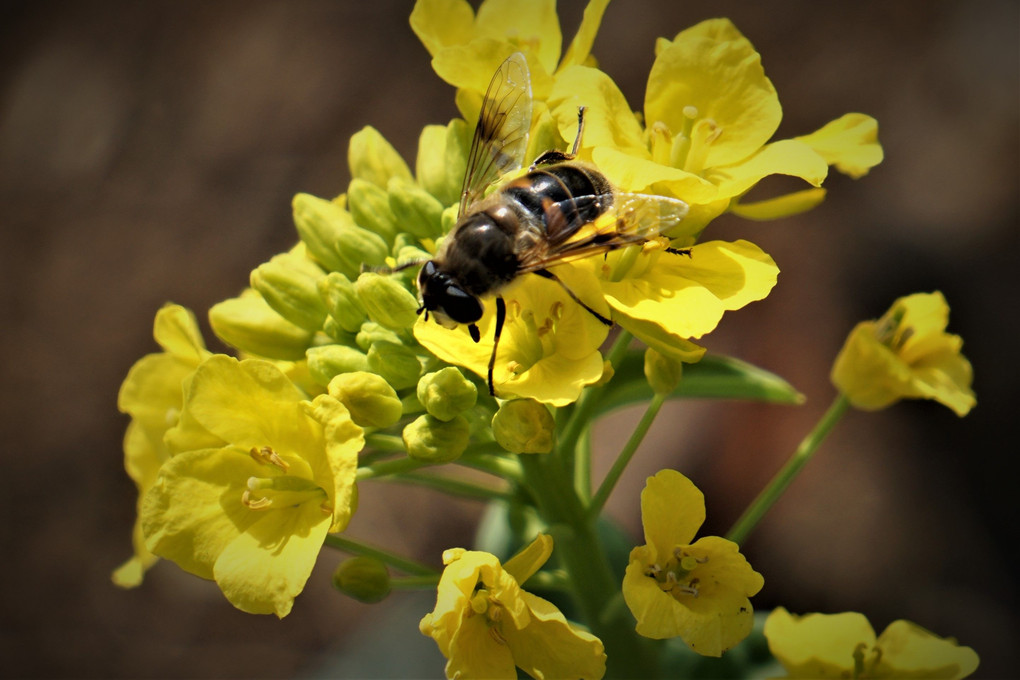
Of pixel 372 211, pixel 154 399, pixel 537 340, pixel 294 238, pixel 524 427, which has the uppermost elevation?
pixel 372 211

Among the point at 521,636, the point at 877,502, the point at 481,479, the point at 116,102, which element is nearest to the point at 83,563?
the point at 481,479

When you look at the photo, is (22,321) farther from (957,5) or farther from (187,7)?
(957,5)

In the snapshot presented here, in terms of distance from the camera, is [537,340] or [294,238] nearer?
[537,340]

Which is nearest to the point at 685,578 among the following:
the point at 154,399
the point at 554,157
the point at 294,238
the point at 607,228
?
the point at 607,228

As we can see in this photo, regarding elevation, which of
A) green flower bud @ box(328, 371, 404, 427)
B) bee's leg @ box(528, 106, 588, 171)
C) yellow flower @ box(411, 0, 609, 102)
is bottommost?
green flower bud @ box(328, 371, 404, 427)

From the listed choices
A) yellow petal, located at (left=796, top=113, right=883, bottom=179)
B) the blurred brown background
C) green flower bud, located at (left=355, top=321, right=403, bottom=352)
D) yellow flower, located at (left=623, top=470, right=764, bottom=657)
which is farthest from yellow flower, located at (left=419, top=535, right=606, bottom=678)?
the blurred brown background

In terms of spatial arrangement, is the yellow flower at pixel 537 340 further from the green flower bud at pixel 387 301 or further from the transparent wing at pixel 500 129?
the transparent wing at pixel 500 129

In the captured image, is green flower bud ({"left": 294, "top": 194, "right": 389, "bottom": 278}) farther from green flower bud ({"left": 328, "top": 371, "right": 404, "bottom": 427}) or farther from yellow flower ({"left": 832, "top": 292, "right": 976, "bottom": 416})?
yellow flower ({"left": 832, "top": 292, "right": 976, "bottom": 416})

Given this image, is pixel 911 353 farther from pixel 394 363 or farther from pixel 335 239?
pixel 335 239
